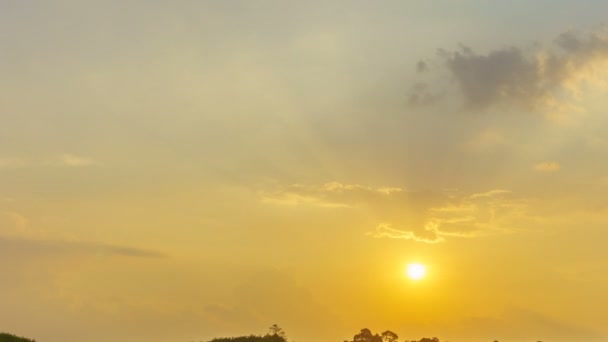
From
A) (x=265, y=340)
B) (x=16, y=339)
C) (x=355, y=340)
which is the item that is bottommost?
(x=16, y=339)

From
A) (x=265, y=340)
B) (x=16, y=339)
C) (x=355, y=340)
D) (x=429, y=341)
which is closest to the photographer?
(x=16, y=339)

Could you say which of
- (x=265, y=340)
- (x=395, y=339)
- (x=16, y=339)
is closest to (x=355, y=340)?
(x=395, y=339)

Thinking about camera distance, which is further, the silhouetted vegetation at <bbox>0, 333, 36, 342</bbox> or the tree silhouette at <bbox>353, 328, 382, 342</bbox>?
the tree silhouette at <bbox>353, 328, 382, 342</bbox>

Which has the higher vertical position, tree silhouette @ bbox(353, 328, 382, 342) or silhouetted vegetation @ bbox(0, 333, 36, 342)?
tree silhouette @ bbox(353, 328, 382, 342)

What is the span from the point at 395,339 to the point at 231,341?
128 feet

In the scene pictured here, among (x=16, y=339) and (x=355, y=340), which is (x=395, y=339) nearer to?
(x=355, y=340)

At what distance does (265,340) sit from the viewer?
80.6 m

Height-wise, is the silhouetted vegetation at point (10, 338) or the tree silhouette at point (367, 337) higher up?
the tree silhouette at point (367, 337)

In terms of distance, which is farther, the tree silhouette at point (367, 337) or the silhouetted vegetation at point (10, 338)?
the tree silhouette at point (367, 337)

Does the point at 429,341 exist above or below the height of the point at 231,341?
above

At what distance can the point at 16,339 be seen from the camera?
68.6 meters

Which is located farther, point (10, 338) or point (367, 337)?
point (367, 337)

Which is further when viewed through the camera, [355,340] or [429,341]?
[429,341]

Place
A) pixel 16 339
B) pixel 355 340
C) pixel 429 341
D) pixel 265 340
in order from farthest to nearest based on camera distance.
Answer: pixel 429 341 → pixel 355 340 → pixel 265 340 → pixel 16 339
